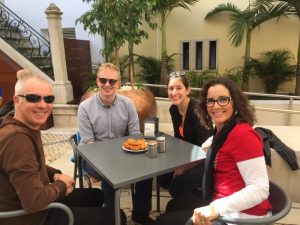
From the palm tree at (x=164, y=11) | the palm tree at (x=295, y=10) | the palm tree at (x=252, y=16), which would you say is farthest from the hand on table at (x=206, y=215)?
the palm tree at (x=295, y=10)

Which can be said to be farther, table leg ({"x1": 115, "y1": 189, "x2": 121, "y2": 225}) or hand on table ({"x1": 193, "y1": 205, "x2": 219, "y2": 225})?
table leg ({"x1": 115, "y1": 189, "x2": 121, "y2": 225})

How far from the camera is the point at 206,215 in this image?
1.15 meters

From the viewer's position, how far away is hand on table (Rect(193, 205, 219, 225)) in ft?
3.76

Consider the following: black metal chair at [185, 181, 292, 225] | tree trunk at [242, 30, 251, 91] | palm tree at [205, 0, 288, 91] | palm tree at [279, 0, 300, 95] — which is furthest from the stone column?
black metal chair at [185, 181, 292, 225]

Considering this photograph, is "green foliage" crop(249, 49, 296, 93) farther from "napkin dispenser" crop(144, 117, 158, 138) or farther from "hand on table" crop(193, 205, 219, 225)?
"hand on table" crop(193, 205, 219, 225)

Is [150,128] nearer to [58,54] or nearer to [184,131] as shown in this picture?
[184,131]

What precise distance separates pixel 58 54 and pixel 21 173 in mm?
4259

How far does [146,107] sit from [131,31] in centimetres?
98

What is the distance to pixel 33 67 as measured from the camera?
5387 millimetres

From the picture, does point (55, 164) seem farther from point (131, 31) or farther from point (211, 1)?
point (211, 1)

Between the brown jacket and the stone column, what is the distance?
4032mm

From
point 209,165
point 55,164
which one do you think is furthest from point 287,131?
point 55,164

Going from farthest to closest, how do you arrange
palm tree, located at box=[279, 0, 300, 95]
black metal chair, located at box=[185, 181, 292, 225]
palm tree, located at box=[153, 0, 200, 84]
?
palm tree, located at box=[153, 0, 200, 84] < palm tree, located at box=[279, 0, 300, 95] < black metal chair, located at box=[185, 181, 292, 225]

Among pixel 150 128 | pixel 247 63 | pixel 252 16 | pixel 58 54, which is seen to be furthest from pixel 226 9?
pixel 150 128
